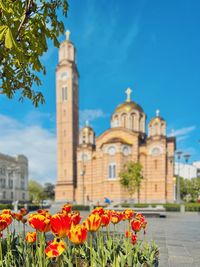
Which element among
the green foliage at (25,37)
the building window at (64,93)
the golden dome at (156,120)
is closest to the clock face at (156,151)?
the golden dome at (156,120)

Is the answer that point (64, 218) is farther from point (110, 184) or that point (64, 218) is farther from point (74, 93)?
point (74, 93)

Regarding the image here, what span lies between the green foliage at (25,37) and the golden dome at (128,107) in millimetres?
49907

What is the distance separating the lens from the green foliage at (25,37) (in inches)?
130

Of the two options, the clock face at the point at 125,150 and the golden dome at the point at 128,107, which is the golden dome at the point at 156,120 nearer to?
the golden dome at the point at 128,107

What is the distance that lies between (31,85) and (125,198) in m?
44.1

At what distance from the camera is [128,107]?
54.8 meters

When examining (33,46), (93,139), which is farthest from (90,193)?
(33,46)

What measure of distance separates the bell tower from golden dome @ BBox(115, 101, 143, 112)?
940 centimetres

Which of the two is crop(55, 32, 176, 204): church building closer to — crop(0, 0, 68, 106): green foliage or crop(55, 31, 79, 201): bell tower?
crop(55, 31, 79, 201): bell tower

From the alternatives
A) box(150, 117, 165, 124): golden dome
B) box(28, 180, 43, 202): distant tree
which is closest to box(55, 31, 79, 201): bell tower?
box(150, 117, 165, 124): golden dome

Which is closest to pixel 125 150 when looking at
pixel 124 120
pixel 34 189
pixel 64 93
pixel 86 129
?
pixel 124 120

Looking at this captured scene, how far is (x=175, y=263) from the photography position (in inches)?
212

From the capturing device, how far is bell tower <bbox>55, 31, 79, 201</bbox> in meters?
54.2

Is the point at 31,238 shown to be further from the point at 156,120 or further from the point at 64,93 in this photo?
the point at 64,93
